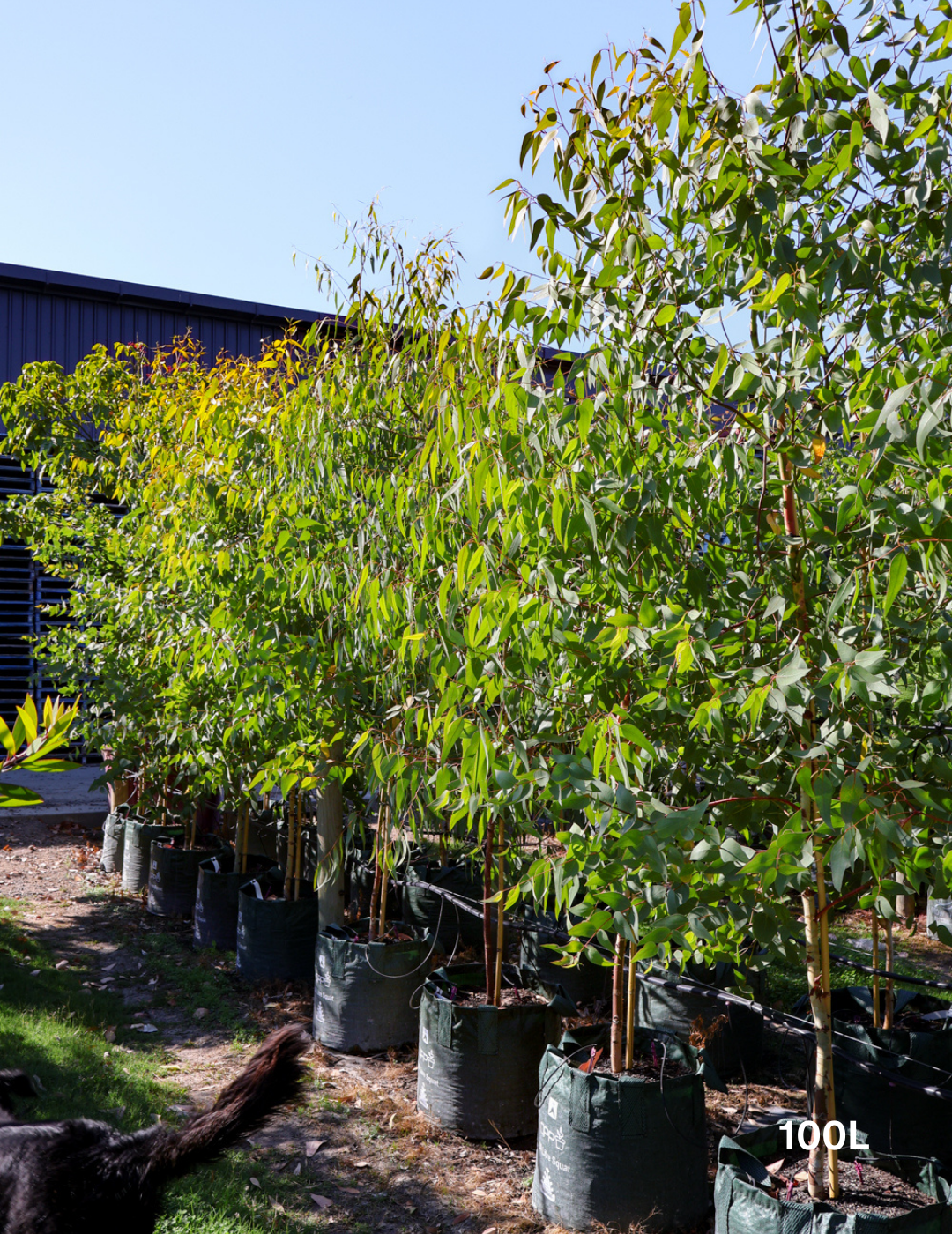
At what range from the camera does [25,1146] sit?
2.72 metres

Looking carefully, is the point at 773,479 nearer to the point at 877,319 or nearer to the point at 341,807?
the point at 877,319

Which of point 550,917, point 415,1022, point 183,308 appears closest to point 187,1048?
point 415,1022

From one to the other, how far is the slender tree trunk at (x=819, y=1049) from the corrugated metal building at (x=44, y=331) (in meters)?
12.8

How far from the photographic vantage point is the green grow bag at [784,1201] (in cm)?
277

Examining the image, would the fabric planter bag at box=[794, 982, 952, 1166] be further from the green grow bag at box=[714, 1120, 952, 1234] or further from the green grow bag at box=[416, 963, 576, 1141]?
the green grow bag at box=[416, 963, 576, 1141]

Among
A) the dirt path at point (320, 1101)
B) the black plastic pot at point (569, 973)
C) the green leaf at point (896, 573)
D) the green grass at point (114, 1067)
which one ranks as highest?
the green leaf at point (896, 573)

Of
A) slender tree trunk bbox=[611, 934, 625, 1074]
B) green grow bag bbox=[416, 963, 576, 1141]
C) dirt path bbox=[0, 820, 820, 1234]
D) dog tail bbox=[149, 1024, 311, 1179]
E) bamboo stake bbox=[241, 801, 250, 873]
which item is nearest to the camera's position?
dog tail bbox=[149, 1024, 311, 1179]

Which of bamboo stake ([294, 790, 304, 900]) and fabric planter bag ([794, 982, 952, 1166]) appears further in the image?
bamboo stake ([294, 790, 304, 900])

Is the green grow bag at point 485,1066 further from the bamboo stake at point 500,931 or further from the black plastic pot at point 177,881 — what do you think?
the black plastic pot at point 177,881

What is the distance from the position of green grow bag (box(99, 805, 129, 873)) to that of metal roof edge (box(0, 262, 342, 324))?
7.67 metres

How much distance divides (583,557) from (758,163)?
105 centimetres

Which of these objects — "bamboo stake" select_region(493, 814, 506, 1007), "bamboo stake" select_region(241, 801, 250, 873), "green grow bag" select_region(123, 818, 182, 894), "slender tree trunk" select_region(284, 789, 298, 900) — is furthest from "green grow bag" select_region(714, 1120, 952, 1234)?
"green grow bag" select_region(123, 818, 182, 894)

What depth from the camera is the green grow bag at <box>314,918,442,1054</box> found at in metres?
5.39

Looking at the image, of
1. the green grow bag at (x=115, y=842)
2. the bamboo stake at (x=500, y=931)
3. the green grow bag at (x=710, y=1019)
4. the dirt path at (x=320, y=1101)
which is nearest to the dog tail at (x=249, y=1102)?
the dirt path at (x=320, y=1101)
